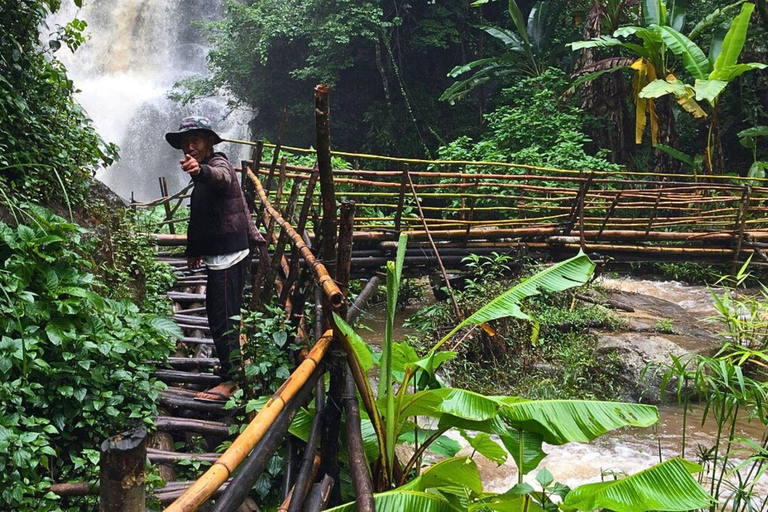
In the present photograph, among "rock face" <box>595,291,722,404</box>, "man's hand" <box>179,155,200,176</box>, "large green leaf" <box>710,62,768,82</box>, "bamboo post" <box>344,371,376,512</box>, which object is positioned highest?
"large green leaf" <box>710,62,768,82</box>

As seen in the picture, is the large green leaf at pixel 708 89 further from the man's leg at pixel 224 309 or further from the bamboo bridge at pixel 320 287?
the man's leg at pixel 224 309

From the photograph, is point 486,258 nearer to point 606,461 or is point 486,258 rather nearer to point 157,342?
point 606,461

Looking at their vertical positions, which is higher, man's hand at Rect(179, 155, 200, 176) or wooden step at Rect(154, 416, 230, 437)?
man's hand at Rect(179, 155, 200, 176)

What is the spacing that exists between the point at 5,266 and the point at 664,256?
720cm

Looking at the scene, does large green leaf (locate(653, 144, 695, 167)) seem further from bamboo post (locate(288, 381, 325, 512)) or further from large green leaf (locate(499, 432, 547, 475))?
bamboo post (locate(288, 381, 325, 512))

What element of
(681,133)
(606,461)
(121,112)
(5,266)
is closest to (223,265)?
(5,266)

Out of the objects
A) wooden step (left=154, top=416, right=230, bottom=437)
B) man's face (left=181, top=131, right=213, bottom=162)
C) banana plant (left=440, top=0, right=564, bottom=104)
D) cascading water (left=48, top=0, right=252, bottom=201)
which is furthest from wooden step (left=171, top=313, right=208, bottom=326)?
cascading water (left=48, top=0, right=252, bottom=201)

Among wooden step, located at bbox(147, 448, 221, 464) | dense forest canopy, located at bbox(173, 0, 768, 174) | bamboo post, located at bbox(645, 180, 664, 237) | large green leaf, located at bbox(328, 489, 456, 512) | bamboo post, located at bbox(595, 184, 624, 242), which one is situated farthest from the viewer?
dense forest canopy, located at bbox(173, 0, 768, 174)

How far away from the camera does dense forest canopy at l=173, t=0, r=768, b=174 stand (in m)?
10.9

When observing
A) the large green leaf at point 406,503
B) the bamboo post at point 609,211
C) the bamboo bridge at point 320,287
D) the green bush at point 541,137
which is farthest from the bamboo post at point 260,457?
the green bush at point 541,137

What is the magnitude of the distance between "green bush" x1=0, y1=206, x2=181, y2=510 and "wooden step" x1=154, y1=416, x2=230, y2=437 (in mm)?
168

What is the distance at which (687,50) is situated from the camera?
841 centimetres

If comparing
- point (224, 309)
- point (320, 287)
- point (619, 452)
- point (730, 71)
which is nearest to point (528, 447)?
point (320, 287)

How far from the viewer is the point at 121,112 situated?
1684cm
